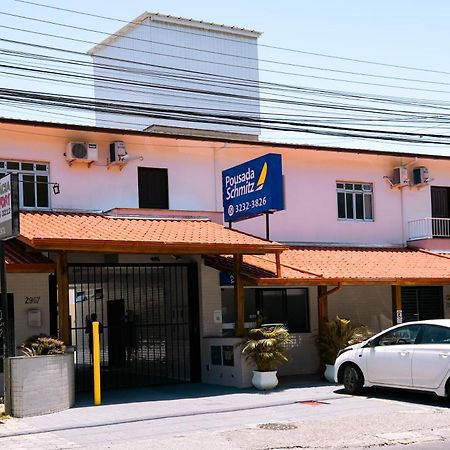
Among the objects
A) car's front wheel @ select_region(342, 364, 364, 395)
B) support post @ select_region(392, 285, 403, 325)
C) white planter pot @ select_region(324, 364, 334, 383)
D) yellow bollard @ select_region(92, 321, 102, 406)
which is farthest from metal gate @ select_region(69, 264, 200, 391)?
support post @ select_region(392, 285, 403, 325)

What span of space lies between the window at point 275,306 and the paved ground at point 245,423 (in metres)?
4.29

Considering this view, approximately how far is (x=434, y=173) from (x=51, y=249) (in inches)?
597

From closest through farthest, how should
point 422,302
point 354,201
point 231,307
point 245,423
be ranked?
point 245,423 < point 231,307 < point 422,302 < point 354,201

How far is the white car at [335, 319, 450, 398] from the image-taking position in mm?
13523

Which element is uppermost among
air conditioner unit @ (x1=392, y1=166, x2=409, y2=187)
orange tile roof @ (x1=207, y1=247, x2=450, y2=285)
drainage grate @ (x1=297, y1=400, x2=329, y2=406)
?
air conditioner unit @ (x1=392, y1=166, x2=409, y2=187)

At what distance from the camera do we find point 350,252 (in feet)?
72.7

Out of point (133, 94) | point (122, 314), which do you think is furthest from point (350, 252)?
point (133, 94)

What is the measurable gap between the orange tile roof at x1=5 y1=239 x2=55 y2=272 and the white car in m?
6.34

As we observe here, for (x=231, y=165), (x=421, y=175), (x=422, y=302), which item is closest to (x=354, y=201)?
(x=421, y=175)

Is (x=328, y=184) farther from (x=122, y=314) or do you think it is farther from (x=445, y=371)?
(x=445, y=371)

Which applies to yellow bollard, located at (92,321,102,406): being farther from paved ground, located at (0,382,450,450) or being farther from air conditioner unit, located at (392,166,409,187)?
air conditioner unit, located at (392,166,409,187)

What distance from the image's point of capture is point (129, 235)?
1574cm

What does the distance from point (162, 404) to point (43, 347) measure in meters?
2.55

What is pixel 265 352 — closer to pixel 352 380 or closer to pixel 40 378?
pixel 352 380
